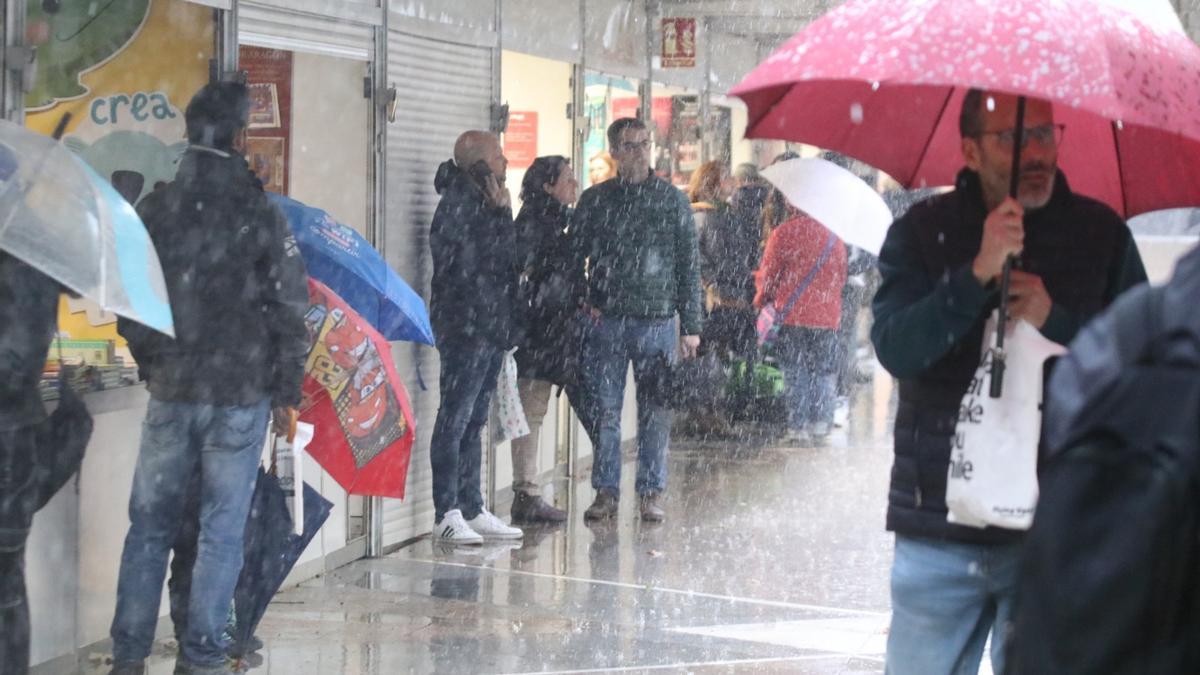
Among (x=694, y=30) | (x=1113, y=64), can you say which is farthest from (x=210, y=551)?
(x=694, y=30)

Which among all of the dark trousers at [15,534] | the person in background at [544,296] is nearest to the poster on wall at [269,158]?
the person in background at [544,296]

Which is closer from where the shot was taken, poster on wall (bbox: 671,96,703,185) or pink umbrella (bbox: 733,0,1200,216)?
pink umbrella (bbox: 733,0,1200,216)

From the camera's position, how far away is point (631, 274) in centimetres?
938

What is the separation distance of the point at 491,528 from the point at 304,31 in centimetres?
280

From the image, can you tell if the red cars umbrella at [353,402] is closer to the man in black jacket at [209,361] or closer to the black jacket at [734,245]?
the man in black jacket at [209,361]

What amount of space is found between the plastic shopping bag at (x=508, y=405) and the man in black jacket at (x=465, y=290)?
51 cm

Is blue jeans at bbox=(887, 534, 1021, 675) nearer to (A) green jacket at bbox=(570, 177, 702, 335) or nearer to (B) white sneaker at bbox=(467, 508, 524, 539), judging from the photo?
(B) white sneaker at bbox=(467, 508, 524, 539)

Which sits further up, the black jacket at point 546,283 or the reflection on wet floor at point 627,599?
the black jacket at point 546,283

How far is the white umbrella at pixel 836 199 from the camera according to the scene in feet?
16.7

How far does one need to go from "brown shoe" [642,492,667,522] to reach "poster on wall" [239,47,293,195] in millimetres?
2868

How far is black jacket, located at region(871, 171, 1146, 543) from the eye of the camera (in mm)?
3496

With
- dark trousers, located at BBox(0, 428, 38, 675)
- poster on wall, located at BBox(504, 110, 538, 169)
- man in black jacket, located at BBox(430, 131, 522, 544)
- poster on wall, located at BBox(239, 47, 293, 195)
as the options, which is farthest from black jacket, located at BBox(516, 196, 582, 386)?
dark trousers, located at BBox(0, 428, 38, 675)

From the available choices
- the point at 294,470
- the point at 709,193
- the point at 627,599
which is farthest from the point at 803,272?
the point at 294,470

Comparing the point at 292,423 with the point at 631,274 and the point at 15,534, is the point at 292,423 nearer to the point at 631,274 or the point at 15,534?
the point at 15,534
